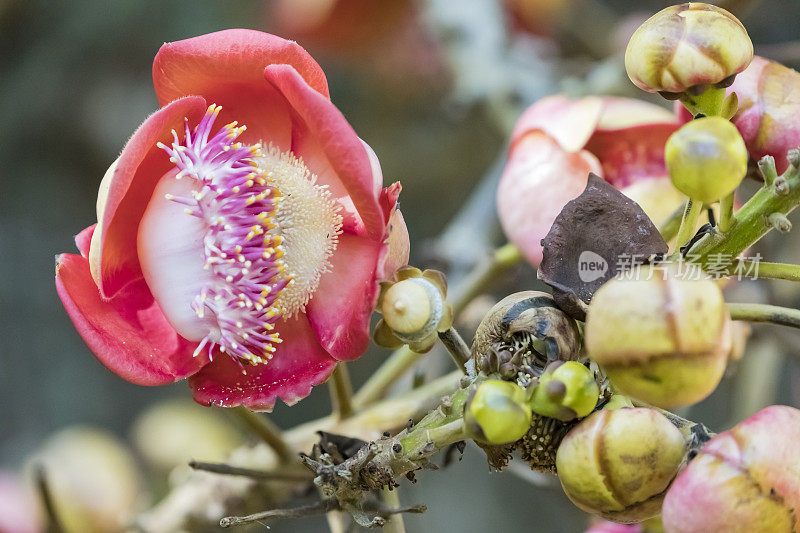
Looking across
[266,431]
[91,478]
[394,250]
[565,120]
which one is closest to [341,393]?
[266,431]

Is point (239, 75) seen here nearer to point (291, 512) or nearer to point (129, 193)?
point (129, 193)

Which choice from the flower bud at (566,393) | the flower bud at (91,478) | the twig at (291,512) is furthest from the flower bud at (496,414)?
the flower bud at (91,478)

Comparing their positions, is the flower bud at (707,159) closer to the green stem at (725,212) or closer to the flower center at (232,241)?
the green stem at (725,212)

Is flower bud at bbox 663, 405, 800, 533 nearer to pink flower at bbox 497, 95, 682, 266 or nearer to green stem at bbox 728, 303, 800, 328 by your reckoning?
green stem at bbox 728, 303, 800, 328

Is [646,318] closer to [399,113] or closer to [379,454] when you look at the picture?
[379,454]

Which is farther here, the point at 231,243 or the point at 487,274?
the point at 487,274

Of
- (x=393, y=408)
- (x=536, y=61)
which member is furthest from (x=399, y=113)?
(x=393, y=408)
